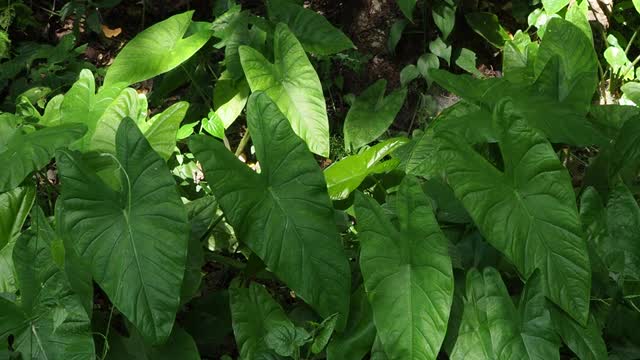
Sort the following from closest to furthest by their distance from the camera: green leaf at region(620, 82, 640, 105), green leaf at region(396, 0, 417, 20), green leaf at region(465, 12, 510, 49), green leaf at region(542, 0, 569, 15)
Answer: green leaf at region(620, 82, 640, 105) → green leaf at region(396, 0, 417, 20) → green leaf at region(542, 0, 569, 15) → green leaf at region(465, 12, 510, 49)

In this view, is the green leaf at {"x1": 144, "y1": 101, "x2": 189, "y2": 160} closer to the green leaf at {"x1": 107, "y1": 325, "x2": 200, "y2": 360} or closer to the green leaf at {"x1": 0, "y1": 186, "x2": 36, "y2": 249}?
the green leaf at {"x1": 0, "y1": 186, "x2": 36, "y2": 249}

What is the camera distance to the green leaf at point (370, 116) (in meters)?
2.60

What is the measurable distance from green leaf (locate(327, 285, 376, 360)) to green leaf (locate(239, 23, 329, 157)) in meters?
0.58

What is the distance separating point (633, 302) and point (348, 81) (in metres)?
1.52

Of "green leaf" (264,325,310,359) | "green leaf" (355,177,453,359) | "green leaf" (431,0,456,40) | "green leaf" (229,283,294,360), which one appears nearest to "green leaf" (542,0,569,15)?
"green leaf" (431,0,456,40)

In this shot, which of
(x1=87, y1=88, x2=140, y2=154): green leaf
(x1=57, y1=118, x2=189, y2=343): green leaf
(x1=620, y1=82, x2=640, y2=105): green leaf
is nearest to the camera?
(x1=57, y1=118, x2=189, y2=343): green leaf

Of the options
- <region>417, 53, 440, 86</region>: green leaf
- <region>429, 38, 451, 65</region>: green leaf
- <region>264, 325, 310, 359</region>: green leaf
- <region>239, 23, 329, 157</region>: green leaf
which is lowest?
<region>264, 325, 310, 359</region>: green leaf

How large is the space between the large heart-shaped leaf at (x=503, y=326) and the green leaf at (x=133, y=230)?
59cm

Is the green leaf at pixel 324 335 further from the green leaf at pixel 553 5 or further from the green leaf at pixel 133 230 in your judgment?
the green leaf at pixel 553 5

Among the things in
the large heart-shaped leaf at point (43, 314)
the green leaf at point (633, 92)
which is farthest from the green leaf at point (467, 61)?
the large heart-shaped leaf at point (43, 314)

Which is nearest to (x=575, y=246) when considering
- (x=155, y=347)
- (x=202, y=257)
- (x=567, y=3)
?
(x=202, y=257)

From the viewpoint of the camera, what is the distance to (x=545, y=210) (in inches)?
64.8

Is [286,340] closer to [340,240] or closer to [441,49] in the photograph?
[340,240]

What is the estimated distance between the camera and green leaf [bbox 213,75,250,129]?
8.25 ft
